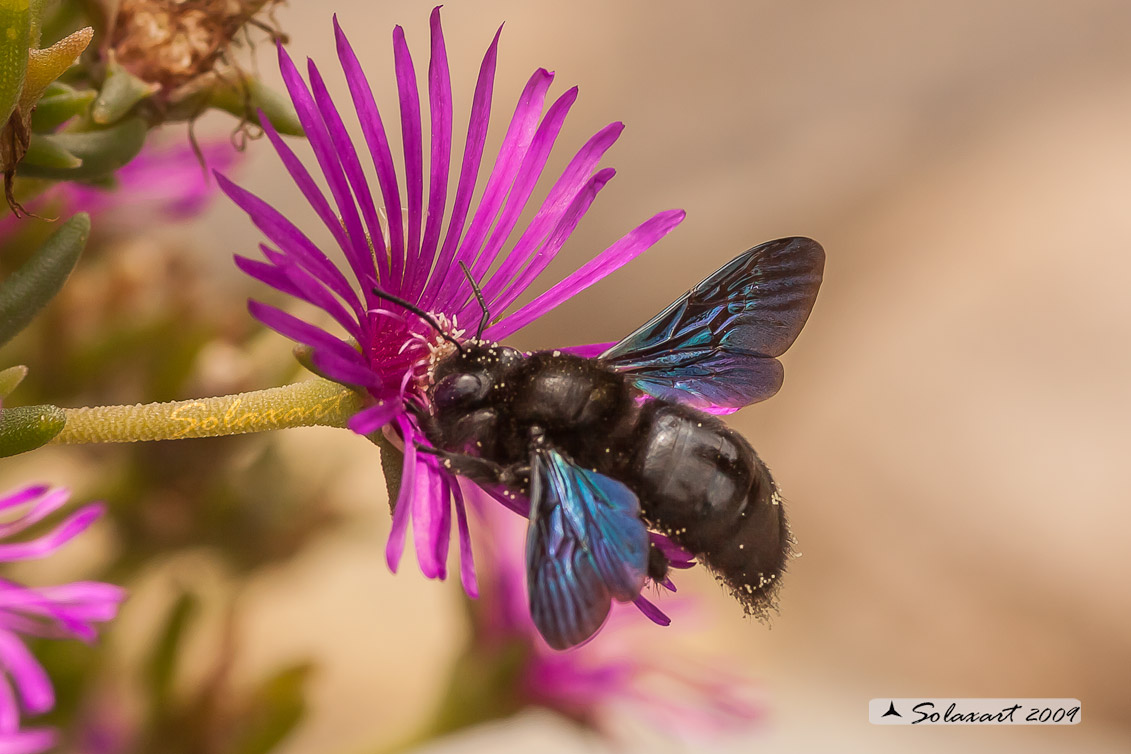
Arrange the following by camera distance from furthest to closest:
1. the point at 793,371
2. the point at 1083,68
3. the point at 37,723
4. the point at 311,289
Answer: the point at 793,371 < the point at 1083,68 < the point at 37,723 < the point at 311,289

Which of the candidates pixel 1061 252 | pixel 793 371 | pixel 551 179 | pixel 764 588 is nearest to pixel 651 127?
pixel 551 179

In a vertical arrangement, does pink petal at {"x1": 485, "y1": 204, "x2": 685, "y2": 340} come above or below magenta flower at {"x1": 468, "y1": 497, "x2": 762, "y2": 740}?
above

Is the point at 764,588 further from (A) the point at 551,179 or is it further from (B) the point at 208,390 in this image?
(A) the point at 551,179

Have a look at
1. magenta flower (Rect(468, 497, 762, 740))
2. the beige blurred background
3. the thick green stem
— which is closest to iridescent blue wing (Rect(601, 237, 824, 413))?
the thick green stem

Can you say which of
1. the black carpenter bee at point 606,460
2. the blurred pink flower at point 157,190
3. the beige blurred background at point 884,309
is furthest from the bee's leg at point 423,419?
the beige blurred background at point 884,309

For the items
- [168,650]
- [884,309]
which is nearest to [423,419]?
[168,650]

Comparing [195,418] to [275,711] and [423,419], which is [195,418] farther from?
[275,711]

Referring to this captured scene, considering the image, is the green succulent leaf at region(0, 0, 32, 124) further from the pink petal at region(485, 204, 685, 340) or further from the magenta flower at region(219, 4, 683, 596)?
the pink petal at region(485, 204, 685, 340)
